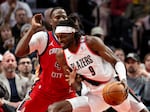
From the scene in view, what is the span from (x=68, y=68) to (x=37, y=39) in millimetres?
545

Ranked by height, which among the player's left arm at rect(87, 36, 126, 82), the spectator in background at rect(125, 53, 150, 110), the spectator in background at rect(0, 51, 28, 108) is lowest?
the spectator in background at rect(125, 53, 150, 110)

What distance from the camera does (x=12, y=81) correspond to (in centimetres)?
934

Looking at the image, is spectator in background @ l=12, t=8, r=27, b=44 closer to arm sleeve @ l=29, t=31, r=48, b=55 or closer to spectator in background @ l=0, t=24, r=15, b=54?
spectator in background @ l=0, t=24, r=15, b=54

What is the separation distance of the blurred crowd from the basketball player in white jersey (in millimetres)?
1263

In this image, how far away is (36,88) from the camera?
295 inches

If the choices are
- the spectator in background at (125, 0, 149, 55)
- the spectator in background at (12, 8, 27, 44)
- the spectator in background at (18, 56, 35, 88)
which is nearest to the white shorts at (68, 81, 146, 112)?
the spectator in background at (18, 56, 35, 88)

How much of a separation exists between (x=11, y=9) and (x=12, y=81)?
8.85 ft

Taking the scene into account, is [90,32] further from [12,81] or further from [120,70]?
[120,70]

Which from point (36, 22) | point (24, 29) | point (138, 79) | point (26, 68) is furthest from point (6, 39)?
point (36, 22)

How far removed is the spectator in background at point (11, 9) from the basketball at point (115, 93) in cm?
505

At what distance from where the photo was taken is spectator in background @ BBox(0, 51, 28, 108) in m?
9.24

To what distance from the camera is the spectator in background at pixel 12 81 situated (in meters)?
9.24

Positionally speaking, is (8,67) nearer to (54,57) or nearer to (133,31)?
(54,57)

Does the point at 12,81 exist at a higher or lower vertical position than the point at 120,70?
lower
